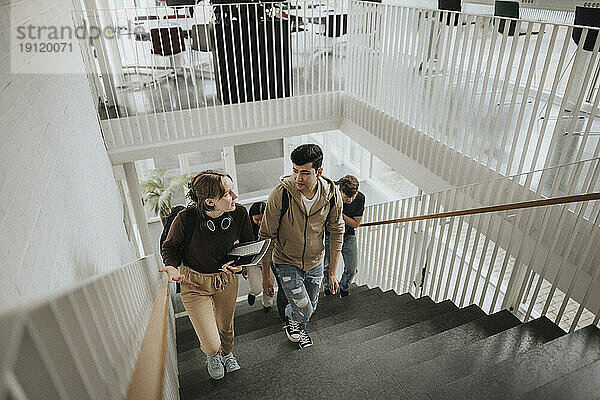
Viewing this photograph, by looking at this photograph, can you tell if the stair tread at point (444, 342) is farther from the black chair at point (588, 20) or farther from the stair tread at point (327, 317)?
the black chair at point (588, 20)

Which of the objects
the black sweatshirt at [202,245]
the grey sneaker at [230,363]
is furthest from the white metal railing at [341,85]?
the grey sneaker at [230,363]

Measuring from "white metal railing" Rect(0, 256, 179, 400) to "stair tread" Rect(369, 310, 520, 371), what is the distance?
148 centimetres

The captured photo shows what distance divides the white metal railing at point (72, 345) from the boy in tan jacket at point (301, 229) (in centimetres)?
110

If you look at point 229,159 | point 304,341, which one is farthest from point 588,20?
point 229,159

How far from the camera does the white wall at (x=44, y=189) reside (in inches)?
55.9

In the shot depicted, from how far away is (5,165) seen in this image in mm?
1488

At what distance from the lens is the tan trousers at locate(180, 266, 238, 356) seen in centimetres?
248

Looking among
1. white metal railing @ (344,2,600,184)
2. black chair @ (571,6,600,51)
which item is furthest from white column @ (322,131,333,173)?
black chair @ (571,6,600,51)

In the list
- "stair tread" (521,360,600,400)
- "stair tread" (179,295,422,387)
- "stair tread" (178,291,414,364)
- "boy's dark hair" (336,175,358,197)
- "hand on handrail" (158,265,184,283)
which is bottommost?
"stair tread" (178,291,414,364)

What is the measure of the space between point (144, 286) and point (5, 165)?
1198mm

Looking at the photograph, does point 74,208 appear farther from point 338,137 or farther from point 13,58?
point 338,137

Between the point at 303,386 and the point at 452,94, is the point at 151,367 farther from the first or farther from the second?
the point at 452,94

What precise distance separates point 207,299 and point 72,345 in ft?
5.35

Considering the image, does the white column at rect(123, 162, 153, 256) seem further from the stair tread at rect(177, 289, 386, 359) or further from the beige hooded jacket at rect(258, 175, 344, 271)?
the beige hooded jacket at rect(258, 175, 344, 271)
